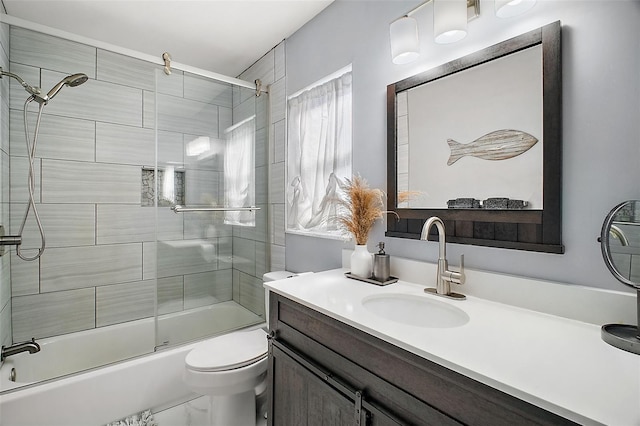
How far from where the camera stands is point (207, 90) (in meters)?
2.25

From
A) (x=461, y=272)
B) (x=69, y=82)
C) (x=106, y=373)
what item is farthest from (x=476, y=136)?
(x=69, y=82)

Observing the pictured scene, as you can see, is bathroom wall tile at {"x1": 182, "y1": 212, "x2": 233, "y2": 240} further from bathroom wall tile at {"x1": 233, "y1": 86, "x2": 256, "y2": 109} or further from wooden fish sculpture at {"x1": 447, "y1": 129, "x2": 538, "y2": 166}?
wooden fish sculpture at {"x1": 447, "y1": 129, "x2": 538, "y2": 166}

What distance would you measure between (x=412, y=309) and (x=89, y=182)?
7.94 ft

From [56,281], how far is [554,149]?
2.94 m

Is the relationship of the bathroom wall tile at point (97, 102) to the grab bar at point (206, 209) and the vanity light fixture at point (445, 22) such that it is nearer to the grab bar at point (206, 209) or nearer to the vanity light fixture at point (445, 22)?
the grab bar at point (206, 209)

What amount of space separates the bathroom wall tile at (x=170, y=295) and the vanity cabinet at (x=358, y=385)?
3.47ft

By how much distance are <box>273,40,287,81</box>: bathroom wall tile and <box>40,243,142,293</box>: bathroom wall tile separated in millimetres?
1770

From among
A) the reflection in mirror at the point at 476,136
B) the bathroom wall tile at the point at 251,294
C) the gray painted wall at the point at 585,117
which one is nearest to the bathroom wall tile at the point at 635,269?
the gray painted wall at the point at 585,117

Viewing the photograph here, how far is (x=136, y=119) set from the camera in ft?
8.27

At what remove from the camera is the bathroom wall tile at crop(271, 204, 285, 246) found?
94.1 inches

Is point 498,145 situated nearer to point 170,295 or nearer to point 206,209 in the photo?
point 206,209

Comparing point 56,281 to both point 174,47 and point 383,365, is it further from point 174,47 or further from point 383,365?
point 383,365

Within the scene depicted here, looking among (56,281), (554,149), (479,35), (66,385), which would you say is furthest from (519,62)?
(56,281)

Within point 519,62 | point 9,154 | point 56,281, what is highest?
point 519,62
